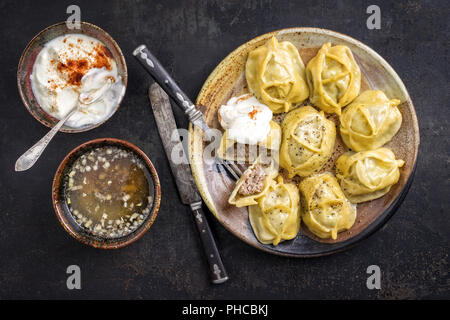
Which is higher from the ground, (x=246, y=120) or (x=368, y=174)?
(x=246, y=120)

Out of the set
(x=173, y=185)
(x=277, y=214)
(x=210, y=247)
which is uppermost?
(x=173, y=185)

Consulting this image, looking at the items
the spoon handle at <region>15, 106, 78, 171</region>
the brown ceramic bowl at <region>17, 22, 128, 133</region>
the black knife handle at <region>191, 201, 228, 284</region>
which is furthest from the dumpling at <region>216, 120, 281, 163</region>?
the spoon handle at <region>15, 106, 78, 171</region>

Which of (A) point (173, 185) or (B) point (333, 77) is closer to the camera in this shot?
(B) point (333, 77)

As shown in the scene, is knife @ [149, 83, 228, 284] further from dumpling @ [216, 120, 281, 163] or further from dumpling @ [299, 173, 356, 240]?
dumpling @ [299, 173, 356, 240]

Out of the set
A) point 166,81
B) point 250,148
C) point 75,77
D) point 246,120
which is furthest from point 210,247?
point 75,77

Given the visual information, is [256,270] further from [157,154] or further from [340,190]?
[157,154]

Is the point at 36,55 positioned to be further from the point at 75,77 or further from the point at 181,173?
the point at 181,173
